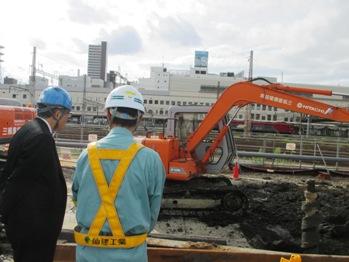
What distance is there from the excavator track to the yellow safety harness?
814 cm

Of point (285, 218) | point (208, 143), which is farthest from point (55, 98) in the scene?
point (208, 143)

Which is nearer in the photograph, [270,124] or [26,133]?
[26,133]

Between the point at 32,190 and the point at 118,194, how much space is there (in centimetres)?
87

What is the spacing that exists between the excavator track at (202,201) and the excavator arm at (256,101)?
3.45 ft

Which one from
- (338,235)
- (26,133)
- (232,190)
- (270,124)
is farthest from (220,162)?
(270,124)

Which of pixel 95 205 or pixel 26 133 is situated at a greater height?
pixel 26 133

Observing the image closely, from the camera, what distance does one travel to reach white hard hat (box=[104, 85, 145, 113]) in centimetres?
336

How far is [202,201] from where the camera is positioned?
37.6 ft

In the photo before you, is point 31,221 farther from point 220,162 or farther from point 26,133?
point 220,162

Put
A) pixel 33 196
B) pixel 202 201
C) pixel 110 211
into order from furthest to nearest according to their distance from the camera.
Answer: pixel 202 201 < pixel 33 196 < pixel 110 211

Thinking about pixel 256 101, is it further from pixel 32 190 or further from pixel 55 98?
pixel 32 190

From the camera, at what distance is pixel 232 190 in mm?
11602

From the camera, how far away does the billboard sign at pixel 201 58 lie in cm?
14488

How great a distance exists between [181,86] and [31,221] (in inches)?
4164
